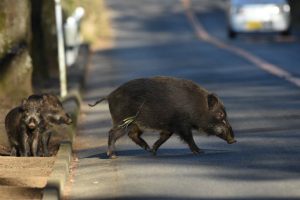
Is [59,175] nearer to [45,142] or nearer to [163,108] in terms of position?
[163,108]

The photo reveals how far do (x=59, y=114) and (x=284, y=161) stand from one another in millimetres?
3749

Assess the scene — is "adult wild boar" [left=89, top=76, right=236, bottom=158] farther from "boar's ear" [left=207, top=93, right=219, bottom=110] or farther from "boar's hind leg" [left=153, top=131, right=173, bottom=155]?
"boar's hind leg" [left=153, top=131, right=173, bottom=155]

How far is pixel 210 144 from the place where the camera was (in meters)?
11.3

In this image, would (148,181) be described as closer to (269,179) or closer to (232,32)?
(269,179)

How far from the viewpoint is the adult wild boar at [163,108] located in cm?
1012

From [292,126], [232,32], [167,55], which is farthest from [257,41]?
[292,126]

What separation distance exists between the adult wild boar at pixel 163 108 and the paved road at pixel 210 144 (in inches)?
14.8

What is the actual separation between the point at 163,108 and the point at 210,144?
1.47 metres

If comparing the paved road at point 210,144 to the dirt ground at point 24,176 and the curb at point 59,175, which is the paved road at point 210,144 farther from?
the dirt ground at point 24,176

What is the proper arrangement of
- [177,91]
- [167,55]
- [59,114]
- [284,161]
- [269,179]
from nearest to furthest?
[269,179] → [284,161] → [177,91] → [59,114] → [167,55]

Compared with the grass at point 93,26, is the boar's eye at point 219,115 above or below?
above

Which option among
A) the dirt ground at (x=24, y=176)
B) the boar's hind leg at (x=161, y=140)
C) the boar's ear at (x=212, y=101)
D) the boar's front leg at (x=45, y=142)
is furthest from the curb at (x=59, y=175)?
the boar's ear at (x=212, y=101)

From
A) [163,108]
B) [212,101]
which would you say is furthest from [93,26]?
[163,108]

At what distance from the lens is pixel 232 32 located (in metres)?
35.1
